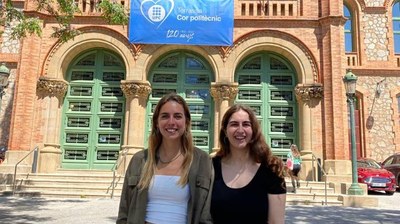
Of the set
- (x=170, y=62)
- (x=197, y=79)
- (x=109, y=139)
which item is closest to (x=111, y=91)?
(x=109, y=139)

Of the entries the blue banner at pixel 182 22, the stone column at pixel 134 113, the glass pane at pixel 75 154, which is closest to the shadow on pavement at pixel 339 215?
the stone column at pixel 134 113

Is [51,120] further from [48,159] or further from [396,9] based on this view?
[396,9]

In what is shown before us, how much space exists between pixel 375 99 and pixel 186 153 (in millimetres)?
19413

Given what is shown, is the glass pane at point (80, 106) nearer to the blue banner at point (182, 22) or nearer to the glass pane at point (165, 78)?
the glass pane at point (165, 78)

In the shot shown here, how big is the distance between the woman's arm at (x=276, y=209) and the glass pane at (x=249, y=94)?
1272cm

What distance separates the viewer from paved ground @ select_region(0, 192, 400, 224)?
7352 mm

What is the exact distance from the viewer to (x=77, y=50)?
14875mm

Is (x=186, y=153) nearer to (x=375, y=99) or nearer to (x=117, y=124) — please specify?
(x=117, y=124)

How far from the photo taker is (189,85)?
1512 centimetres

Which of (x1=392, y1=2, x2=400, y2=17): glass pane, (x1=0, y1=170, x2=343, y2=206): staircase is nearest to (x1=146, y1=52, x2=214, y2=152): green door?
(x1=0, y1=170, x2=343, y2=206): staircase

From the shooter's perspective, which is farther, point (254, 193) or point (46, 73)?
point (46, 73)

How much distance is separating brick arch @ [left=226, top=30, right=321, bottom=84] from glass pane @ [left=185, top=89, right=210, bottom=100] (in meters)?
1.50

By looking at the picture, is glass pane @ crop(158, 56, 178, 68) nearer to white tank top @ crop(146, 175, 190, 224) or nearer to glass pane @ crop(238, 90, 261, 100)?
glass pane @ crop(238, 90, 261, 100)

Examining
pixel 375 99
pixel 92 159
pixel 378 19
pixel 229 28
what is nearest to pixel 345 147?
pixel 229 28
